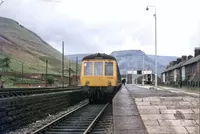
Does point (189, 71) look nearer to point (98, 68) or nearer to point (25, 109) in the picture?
point (98, 68)

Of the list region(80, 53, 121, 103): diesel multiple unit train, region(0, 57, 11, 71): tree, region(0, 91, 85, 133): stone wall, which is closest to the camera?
region(0, 91, 85, 133): stone wall

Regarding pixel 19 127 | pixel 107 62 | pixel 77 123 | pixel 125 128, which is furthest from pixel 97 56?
pixel 125 128

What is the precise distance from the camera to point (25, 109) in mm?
13477

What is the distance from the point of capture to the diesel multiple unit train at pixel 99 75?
23.3 m

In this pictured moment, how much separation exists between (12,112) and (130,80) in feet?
449

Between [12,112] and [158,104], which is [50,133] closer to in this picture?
[12,112]

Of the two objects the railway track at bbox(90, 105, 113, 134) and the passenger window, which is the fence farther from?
the railway track at bbox(90, 105, 113, 134)

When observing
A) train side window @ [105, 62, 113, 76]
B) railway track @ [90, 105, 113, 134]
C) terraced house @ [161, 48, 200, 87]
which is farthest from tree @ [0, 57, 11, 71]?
railway track @ [90, 105, 113, 134]

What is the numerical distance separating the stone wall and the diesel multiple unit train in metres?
3.65

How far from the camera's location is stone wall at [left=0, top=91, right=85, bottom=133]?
37.7 ft

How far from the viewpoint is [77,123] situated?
14.1 meters

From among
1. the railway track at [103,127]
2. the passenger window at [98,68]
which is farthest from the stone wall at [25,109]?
the passenger window at [98,68]

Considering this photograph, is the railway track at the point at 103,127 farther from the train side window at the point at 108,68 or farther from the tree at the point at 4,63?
the tree at the point at 4,63

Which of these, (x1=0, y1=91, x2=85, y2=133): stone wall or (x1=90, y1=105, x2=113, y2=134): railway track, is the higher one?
(x1=0, y1=91, x2=85, y2=133): stone wall
